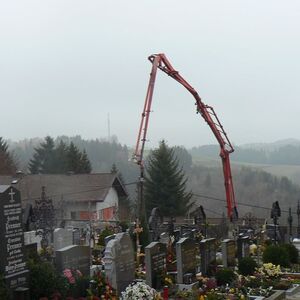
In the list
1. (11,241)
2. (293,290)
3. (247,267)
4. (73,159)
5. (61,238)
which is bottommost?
(293,290)

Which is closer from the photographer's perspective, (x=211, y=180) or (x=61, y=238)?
(x=61, y=238)

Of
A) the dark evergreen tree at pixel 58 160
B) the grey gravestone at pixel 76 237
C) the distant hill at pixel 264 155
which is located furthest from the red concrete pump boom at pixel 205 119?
the distant hill at pixel 264 155

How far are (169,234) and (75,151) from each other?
113 feet

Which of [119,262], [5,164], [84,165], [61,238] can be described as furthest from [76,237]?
[5,164]

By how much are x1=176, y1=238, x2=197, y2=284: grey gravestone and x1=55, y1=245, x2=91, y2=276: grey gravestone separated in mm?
2551

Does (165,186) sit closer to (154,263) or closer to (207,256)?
(207,256)

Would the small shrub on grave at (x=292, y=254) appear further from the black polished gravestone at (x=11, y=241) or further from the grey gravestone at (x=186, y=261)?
the black polished gravestone at (x=11, y=241)

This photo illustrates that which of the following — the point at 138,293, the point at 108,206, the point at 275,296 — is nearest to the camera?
the point at 138,293

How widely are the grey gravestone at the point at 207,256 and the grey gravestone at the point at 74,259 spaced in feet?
13.9

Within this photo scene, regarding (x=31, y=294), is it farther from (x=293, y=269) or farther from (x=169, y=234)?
(x=169, y=234)

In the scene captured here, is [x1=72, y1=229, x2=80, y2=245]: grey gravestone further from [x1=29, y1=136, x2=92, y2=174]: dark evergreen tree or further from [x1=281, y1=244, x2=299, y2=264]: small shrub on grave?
[x1=29, y1=136, x2=92, y2=174]: dark evergreen tree

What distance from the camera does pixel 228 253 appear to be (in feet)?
59.6

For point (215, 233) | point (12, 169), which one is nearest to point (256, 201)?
point (12, 169)

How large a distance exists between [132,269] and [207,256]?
11.7 feet
